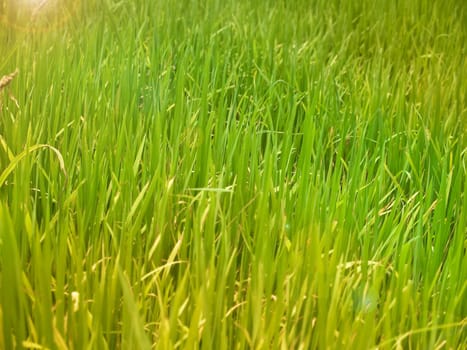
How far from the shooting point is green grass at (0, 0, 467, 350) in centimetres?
79

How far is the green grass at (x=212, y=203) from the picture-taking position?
31.2 inches

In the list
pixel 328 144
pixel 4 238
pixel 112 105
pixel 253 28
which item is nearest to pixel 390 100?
pixel 328 144

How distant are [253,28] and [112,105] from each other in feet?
2.92

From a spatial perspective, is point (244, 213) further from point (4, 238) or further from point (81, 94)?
point (81, 94)

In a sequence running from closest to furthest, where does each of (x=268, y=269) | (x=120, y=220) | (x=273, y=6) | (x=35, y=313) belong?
(x=35, y=313), (x=268, y=269), (x=120, y=220), (x=273, y=6)

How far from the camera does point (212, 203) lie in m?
0.95

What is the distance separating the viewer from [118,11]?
7.63 ft

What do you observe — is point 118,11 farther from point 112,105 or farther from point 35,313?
point 35,313

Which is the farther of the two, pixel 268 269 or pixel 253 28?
pixel 253 28

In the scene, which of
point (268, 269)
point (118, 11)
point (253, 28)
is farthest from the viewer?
point (118, 11)

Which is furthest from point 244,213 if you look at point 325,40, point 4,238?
point 325,40

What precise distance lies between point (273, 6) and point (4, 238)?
194 cm

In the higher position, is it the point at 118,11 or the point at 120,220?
the point at 118,11

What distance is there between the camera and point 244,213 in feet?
3.45
